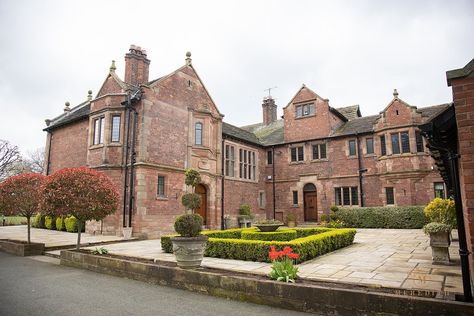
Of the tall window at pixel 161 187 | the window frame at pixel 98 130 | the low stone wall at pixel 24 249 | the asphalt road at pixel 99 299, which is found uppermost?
the window frame at pixel 98 130

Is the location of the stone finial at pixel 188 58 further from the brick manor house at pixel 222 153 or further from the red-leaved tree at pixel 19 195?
the red-leaved tree at pixel 19 195

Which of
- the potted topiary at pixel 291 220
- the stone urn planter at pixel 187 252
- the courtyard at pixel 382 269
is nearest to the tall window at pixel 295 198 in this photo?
the potted topiary at pixel 291 220

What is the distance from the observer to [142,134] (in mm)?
17750

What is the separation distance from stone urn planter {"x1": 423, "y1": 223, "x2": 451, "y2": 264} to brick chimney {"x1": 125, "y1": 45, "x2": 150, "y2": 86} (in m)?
18.5

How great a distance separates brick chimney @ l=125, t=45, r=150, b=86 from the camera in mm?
20875

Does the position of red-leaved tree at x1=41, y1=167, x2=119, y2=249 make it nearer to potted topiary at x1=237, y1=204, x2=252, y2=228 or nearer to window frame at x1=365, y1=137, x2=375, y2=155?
potted topiary at x1=237, y1=204, x2=252, y2=228

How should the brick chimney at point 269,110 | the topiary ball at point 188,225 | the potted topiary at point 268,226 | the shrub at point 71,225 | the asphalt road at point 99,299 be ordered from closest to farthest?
the asphalt road at point 99,299
the topiary ball at point 188,225
the potted topiary at point 268,226
the shrub at point 71,225
the brick chimney at point 269,110

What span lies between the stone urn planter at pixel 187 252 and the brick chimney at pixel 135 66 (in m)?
15.6

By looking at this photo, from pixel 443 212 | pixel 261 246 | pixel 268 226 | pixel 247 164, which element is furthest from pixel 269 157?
pixel 261 246

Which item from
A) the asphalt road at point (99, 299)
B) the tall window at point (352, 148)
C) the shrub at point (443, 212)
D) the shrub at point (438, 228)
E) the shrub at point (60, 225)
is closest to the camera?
the asphalt road at point (99, 299)

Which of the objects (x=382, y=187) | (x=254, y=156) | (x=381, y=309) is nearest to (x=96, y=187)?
(x=381, y=309)

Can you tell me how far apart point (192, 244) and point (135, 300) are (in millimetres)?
1924

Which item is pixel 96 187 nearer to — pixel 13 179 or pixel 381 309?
pixel 13 179

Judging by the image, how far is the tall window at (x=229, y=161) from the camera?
24.4 metres
